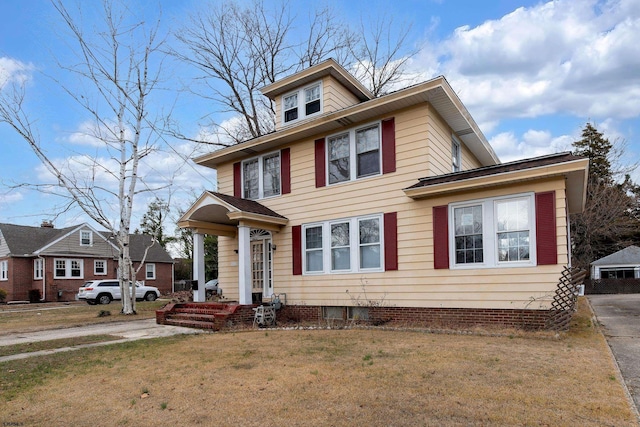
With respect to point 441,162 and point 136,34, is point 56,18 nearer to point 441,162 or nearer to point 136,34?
point 136,34

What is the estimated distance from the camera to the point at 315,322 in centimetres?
1169

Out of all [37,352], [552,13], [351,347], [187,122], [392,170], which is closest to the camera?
[351,347]

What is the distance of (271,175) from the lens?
13680 mm

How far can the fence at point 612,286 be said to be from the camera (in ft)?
86.3

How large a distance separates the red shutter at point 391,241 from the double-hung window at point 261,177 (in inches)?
159

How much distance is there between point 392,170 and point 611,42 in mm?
10908

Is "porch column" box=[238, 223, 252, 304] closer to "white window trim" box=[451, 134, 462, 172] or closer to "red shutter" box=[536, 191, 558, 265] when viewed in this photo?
"white window trim" box=[451, 134, 462, 172]

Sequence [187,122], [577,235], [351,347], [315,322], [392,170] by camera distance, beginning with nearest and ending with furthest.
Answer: [351,347] → [392,170] → [315,322] → [187,122] → [577,235]

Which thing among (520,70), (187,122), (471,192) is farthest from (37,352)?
(520,70)

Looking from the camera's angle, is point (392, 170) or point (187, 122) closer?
point (392, 170)

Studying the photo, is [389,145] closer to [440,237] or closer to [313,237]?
[440,237]

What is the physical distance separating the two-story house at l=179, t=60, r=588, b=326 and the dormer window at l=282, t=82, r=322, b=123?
44 mm

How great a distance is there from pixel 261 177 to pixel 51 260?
23119 mm

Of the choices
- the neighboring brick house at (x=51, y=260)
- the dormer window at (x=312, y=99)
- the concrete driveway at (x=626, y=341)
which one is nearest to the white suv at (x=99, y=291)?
the neighboring brick house at (x=51, y=260)
